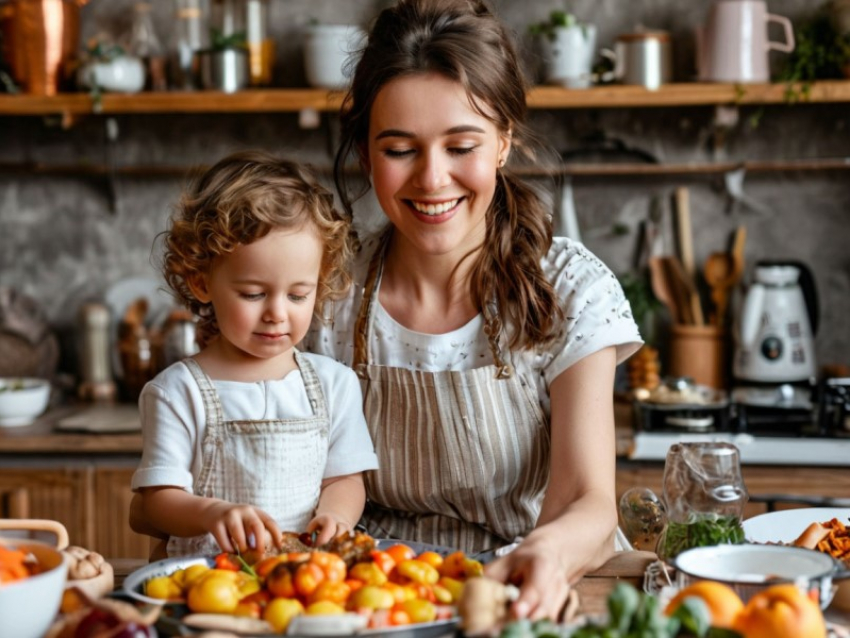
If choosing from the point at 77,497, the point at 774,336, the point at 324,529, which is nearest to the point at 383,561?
Result: the point at 324,529

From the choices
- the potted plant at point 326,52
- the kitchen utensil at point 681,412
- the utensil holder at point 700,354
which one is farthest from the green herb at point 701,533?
the potted plant at point 326,52

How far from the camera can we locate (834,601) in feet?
4.04

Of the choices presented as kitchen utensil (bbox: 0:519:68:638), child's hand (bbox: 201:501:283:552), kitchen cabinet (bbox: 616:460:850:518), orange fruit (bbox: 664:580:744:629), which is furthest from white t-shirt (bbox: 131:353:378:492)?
kitchen cabinet (bbox: 616:460:850:518)

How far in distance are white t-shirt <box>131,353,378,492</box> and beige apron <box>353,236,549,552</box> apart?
11 centimetres

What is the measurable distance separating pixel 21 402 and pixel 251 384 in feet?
5.69

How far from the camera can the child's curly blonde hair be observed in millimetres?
1540

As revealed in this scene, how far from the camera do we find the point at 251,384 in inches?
64.2

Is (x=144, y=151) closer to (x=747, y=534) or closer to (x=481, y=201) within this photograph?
(x=481, y=201)

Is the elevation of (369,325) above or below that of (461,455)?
above

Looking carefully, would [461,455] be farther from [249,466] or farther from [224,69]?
[224,69]

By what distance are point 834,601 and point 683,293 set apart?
232 cm

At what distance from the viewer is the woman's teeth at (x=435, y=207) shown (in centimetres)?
168

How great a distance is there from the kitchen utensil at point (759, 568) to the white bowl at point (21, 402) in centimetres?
240

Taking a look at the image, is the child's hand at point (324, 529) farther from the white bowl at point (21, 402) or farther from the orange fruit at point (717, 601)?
the white bowl at point (21, 402)
